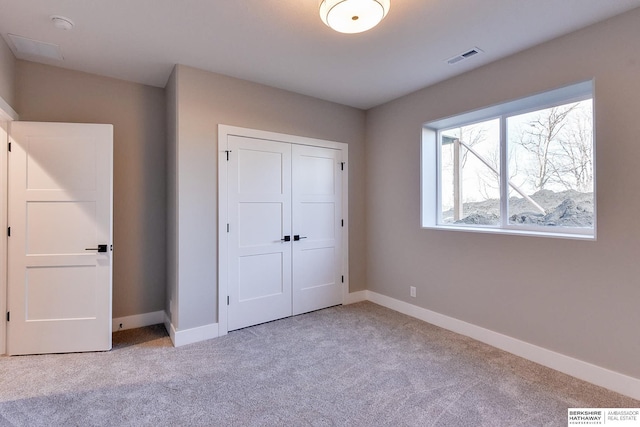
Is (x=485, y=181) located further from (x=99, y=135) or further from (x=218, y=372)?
(x=99, y=135)

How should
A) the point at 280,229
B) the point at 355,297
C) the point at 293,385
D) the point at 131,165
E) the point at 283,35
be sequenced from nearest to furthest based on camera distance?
the point at 293,385, the point at 283,35, the point at 131,165, the point at 280,229, the point at 355,297

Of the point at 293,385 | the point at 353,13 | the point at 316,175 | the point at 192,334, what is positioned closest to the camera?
the point at 353,13

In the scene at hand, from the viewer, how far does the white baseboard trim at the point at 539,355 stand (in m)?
2.15

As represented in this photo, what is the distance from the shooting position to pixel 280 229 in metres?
3.59

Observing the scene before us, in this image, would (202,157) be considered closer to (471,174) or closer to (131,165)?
(131,165)

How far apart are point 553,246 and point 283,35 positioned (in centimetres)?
276

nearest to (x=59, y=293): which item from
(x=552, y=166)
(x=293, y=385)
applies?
(x=293, y=385)

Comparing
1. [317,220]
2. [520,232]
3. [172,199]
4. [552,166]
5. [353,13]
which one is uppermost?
[353,13]

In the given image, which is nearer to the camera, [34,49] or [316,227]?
[34,49]

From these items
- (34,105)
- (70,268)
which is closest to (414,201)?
(70,268)

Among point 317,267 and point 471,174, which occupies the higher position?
point 471,174

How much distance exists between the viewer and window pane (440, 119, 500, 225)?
319 cm

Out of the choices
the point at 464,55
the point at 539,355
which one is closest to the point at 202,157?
the point at 464,55

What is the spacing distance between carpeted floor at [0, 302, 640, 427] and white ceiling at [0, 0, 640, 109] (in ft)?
8.67
